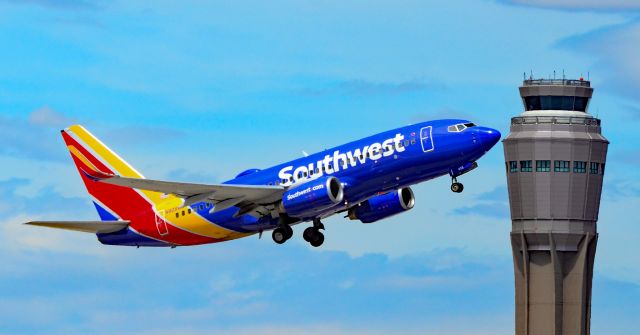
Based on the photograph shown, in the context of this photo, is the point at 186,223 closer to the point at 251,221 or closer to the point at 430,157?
the point at 251,221

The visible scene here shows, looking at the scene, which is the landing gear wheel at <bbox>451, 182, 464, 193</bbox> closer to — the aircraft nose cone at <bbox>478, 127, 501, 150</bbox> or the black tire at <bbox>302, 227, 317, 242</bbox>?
the aircraft nose cone at <bbox>478, 127, 501, 150</bbox>

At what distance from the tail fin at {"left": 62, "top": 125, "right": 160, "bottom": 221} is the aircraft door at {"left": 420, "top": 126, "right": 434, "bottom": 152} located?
22.8m

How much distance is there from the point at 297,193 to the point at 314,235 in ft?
22.7

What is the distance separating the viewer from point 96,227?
122 metres

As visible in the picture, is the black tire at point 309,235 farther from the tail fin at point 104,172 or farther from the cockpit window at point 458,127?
the cockpit window at point 458,127

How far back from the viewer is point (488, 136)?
363ft

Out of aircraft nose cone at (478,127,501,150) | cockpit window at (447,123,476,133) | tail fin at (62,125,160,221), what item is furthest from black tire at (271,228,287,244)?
aircraft nose cone at (478,127,501,150)

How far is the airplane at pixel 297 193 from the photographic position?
4341 inches

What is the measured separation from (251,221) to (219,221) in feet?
9.21

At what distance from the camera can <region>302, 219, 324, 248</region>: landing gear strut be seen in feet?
387

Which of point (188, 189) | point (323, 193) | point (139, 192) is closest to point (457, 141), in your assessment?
point (323, 193)

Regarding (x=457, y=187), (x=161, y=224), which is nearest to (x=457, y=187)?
(x=457, y=187)

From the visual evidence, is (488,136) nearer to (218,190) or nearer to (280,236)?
(280,236)

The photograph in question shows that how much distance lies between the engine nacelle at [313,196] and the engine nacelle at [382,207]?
24.8 ft
